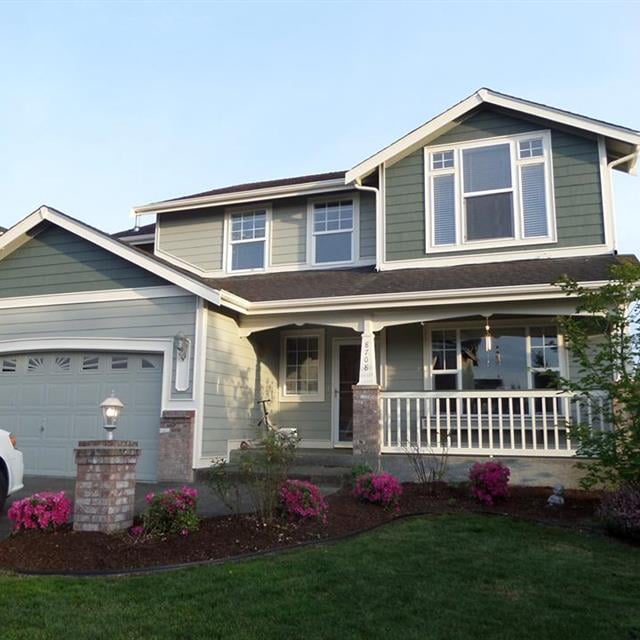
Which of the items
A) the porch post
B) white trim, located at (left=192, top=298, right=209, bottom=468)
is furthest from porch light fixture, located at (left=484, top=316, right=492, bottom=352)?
white trim, located at (left=192, top=298, right=209, bottom=468)

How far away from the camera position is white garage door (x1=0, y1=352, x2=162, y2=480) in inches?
443

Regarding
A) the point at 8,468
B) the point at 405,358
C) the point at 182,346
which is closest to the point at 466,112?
the point at 405,358

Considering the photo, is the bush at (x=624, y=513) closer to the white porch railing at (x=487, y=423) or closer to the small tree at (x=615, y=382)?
the small tree at (x=615, y=382)

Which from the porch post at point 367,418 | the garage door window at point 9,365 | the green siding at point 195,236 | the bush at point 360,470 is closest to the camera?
the bush at point 360,470

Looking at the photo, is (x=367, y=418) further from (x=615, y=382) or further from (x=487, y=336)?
(x=615, y=382)

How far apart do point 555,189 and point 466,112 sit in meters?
2.17

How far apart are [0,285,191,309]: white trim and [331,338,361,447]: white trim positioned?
3347 millimetres

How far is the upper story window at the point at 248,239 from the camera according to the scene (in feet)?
45.6

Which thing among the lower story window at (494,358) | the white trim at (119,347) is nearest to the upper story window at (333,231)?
the lower story window at (494,358)

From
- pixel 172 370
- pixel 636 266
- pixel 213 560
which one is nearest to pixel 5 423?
pixel 172 370

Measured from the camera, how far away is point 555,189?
1145cm

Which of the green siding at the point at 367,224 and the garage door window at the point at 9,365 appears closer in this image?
the garage door window at the point at 9,365

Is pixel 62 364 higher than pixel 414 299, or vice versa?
pixel 414 299

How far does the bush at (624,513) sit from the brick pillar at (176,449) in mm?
6183
